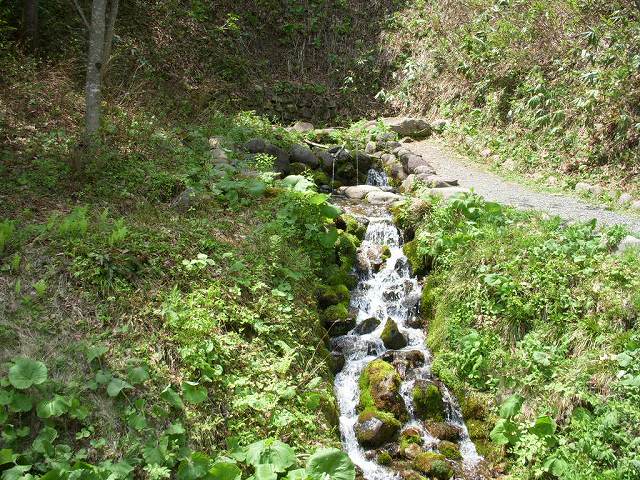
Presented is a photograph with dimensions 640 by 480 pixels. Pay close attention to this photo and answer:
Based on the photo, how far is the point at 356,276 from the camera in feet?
A: 25.3

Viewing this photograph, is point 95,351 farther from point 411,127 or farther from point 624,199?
point 411,127

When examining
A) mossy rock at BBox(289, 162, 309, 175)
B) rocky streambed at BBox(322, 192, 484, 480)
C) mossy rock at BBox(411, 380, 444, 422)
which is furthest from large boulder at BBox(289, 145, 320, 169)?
mossy rock at BBox(411, 380, 444, 422)

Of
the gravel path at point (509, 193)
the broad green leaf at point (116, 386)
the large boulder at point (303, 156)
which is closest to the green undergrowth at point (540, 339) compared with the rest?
the gravel path at point (509, 193)

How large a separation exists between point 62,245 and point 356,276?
4090 millimetres

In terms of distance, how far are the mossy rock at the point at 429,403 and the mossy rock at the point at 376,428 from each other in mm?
363

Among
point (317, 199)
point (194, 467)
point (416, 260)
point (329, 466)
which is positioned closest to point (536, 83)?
point (416, 260)

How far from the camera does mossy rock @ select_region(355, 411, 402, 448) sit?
17.4 feet

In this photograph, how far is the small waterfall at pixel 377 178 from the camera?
1163 cm

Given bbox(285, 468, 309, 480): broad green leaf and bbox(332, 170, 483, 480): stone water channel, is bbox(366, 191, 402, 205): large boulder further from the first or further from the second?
bbox(285, 468, 309, 480): broad green leaf

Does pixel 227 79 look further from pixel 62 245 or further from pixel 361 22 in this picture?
pixel 62 245

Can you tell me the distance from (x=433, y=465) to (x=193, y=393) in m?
2.49

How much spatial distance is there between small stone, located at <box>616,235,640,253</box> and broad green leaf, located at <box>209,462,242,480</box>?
16.4 ft

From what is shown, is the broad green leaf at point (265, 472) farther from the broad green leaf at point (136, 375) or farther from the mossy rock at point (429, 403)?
the mossy rock at point (429, 403)

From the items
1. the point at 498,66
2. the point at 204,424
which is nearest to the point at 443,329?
the point at 204,424
